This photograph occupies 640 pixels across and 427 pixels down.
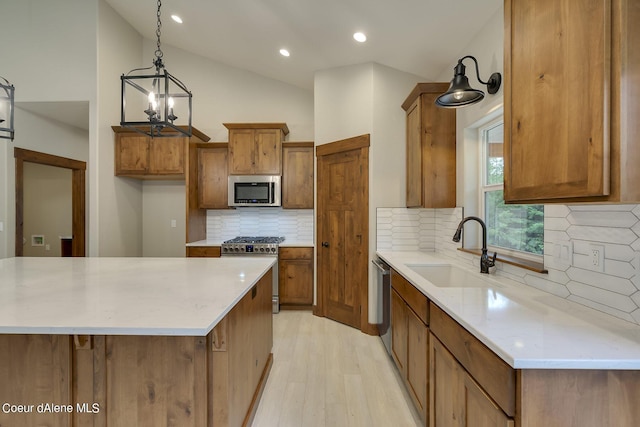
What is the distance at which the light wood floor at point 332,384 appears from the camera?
1852mm

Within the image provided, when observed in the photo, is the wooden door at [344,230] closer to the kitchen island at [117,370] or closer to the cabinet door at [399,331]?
the cabinet door at [399,331]

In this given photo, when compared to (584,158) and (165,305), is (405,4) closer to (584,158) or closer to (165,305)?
(584,158)

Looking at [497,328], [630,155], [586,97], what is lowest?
[497,328]

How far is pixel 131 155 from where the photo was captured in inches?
149

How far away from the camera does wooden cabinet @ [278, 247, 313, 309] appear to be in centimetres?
378

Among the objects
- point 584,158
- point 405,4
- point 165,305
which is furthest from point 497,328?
point 405,4

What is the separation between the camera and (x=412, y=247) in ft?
10.1

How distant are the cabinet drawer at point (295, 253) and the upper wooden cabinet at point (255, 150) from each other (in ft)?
3.46

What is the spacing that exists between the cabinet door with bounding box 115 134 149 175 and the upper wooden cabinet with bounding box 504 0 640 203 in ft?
13.1

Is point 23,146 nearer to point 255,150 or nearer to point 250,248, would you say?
point 255,150

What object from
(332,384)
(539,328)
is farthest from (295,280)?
(539,328)

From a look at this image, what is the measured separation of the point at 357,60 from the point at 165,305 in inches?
119

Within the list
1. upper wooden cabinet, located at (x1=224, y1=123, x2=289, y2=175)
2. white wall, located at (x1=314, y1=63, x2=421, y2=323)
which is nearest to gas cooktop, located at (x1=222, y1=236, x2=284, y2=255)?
upper wooden cabinet, located at (x1=224, y1=123, x2=289, y2=175)

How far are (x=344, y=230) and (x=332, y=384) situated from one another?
159cm
